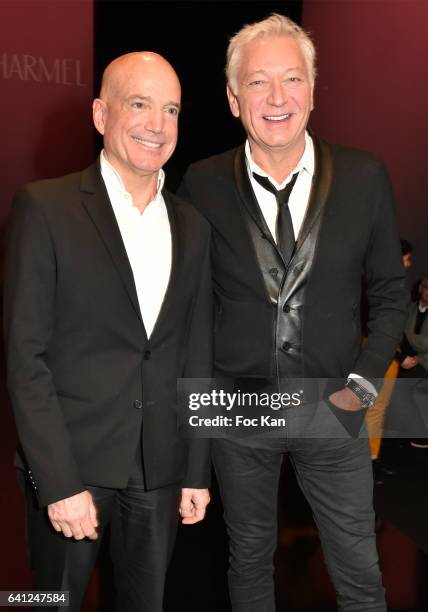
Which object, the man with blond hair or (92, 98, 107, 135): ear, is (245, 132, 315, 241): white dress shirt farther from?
(92, 98, 107, 135): ear

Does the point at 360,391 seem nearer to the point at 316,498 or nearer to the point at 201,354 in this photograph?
the point at 316,498

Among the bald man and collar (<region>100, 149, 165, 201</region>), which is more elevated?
collar (<region>100, 149, 165, 201</region>)

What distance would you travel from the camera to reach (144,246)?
193 cm

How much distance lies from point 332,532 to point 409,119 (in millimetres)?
3973

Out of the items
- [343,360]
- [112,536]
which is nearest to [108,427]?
[112,536]

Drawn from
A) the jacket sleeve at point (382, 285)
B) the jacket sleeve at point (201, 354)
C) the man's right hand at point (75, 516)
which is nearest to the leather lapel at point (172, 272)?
the jacket sleeve at point (201, 354)

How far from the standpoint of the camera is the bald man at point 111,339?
1.80m

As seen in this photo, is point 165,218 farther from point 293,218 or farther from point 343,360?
point 343,360

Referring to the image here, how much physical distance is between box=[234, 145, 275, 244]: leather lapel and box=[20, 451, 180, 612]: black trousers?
0.72m

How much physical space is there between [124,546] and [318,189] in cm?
112

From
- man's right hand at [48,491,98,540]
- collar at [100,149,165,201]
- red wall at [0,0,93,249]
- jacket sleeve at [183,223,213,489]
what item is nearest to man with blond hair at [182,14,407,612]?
jacket sleeve at [183,223,213,489]

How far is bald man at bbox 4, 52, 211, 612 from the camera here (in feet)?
5.90

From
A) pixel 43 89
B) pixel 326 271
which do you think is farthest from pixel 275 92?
pixel 43 89

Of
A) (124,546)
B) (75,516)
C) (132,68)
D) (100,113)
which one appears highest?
(132,68)
